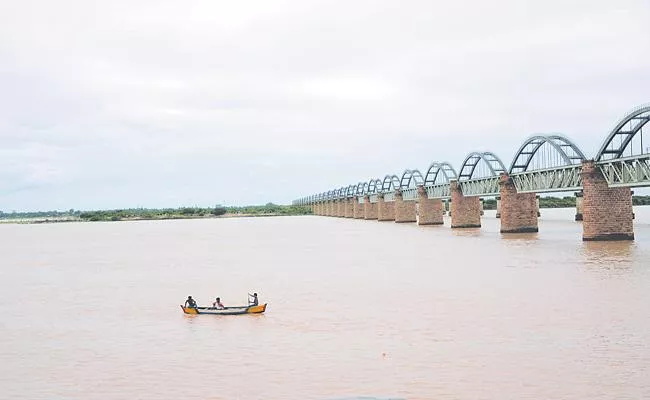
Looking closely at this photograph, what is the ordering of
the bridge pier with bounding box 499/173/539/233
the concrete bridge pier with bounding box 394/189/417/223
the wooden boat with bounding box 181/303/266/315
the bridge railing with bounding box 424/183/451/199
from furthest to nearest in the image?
the concrete bridge pier with bounding box 394/189/417/223 < the bridge railing with bounding box 424/183/451/199 < the bridge pier with bounding box 499/173/539/233 < the wooden boat with bounding box 181/303/266/315

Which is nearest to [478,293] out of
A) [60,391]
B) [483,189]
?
[60,391]

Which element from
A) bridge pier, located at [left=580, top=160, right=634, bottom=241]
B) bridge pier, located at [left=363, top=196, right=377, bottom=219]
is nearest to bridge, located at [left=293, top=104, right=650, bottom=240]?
bridge pier, located at [left=580, top=160, right=634, bottom=241]

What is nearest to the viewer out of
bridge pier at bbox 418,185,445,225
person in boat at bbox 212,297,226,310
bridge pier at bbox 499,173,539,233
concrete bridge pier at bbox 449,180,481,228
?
person in boat at bbox 212,297,226,310

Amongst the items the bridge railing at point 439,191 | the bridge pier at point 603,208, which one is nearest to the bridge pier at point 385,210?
the bridge railing at point 439,191

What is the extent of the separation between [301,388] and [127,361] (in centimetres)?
625

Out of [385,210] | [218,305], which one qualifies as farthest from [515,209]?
[385,210]

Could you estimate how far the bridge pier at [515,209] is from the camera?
8188cm

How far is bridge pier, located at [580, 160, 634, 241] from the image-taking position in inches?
2334

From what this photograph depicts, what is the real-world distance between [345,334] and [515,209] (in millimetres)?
62625

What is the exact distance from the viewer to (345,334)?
2458 centimetres

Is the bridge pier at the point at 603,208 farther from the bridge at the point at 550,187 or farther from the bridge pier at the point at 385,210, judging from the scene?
the bridge pier at the point at 385,210

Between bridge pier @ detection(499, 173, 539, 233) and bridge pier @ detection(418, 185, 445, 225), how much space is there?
40.1 m

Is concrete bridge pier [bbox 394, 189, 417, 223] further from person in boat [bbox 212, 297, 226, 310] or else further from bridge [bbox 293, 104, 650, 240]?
person in boat [bbox 212, 297, 226, 310]

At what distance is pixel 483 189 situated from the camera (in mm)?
94125
